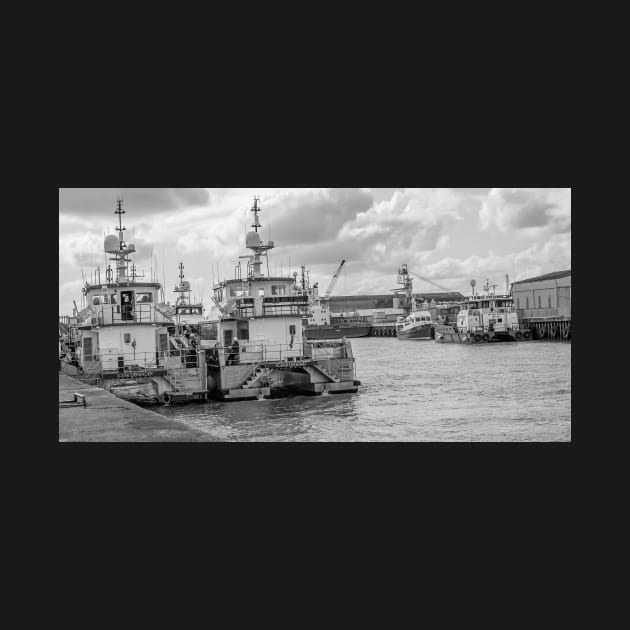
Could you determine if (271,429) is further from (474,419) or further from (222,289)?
(222,289)

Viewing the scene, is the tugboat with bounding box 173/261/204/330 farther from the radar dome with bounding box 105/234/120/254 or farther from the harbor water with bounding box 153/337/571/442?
the harbor water with bounding box 153/337/571/442

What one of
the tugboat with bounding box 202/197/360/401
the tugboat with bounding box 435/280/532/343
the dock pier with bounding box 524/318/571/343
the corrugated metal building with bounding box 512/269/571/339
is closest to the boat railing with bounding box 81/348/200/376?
the tugboat with bounding box 202/197/360/401

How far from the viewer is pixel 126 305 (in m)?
17.0

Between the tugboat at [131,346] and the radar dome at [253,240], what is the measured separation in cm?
230

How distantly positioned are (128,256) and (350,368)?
5719mm

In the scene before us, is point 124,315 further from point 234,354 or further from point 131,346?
point 234,354

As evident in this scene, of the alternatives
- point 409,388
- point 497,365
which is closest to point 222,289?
point 409,388

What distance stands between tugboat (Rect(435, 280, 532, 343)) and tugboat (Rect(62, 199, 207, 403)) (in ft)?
55.9

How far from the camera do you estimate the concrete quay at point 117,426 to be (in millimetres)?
9336

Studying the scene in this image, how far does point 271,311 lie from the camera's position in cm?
1798

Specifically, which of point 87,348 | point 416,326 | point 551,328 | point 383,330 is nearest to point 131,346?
point 87,348

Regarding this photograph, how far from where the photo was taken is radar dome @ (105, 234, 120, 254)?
16953 mm

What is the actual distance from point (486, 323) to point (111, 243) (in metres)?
23.8

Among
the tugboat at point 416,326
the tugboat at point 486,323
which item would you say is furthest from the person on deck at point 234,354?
the tugboat at point 416,326
